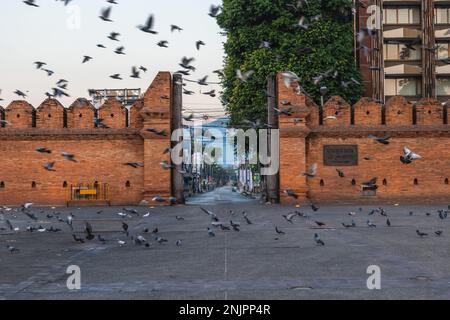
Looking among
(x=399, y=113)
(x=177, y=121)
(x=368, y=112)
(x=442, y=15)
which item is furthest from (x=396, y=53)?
(x=177, y=121)

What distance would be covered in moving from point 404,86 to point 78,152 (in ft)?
106

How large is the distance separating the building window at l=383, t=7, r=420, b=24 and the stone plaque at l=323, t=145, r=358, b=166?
84.4ft

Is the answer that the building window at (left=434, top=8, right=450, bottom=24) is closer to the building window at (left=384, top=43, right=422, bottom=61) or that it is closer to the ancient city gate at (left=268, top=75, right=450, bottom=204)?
the building window at (left=384, top=43, right=422, bottom=61)

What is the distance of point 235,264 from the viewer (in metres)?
9.05

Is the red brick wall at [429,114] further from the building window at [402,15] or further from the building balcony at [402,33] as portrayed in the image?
the building window at [402,15]

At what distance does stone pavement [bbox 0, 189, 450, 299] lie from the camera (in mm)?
6730

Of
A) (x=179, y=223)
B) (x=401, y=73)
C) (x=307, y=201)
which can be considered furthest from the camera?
(x=401, y=73)

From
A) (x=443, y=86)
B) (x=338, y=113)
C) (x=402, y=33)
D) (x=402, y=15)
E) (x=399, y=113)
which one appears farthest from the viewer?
(x=443, y=86)

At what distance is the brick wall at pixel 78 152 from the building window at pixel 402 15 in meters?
28.7

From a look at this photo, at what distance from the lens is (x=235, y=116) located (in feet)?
113

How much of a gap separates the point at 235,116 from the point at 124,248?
2361 centimetres

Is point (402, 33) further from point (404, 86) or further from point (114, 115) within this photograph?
point (114, 115)
